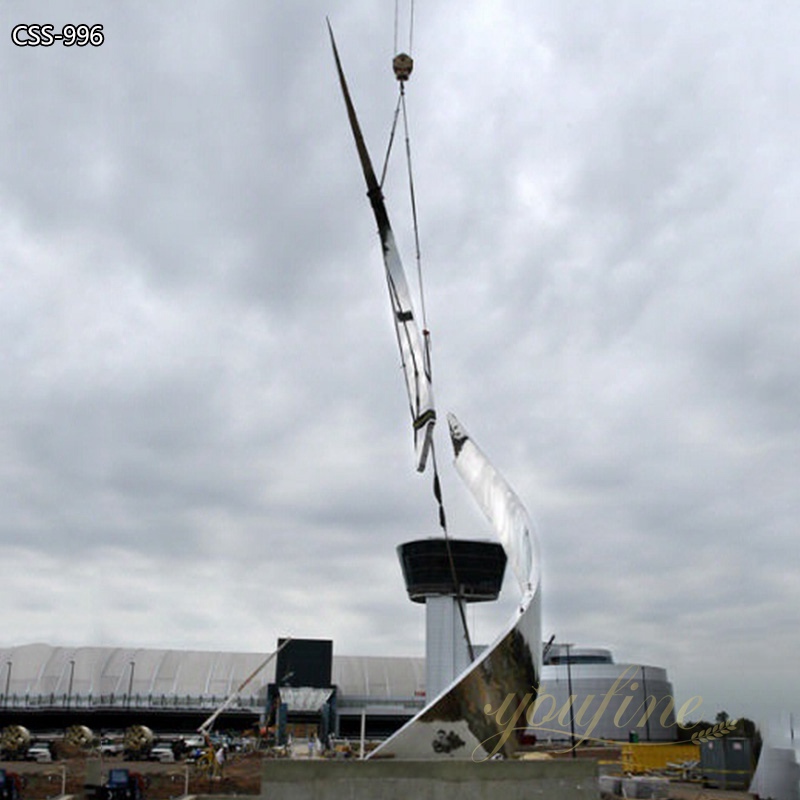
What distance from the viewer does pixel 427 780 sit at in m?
15.6

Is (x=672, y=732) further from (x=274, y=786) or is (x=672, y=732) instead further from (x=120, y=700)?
(x=274, y=786)

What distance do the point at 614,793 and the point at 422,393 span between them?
21.3m

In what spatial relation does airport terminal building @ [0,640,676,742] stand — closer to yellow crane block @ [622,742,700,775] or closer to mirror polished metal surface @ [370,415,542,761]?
yellow crane block @ [622,742,700,775]

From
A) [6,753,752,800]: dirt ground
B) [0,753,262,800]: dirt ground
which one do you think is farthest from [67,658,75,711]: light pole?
[6,753,752,800]: dirt ground

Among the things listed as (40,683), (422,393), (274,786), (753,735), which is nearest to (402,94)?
(422,393)

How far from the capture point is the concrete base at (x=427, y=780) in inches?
601

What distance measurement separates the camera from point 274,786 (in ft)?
49.9

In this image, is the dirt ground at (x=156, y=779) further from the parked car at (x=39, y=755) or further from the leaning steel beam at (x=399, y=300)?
the leaning steel beam at (x=399, y=300)

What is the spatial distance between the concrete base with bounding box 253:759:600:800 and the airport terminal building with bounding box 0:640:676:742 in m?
92.5

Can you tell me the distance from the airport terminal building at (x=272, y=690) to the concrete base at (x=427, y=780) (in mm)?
92497

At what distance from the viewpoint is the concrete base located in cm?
1527

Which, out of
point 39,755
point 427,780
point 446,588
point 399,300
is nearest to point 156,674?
point 446,588

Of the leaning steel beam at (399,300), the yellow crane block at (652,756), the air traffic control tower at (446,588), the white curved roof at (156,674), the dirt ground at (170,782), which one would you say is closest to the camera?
the leaning steel beam at (399,300)

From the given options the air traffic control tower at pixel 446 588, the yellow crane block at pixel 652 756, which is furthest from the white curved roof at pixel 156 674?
the yellow crane block at pixel 652 756
